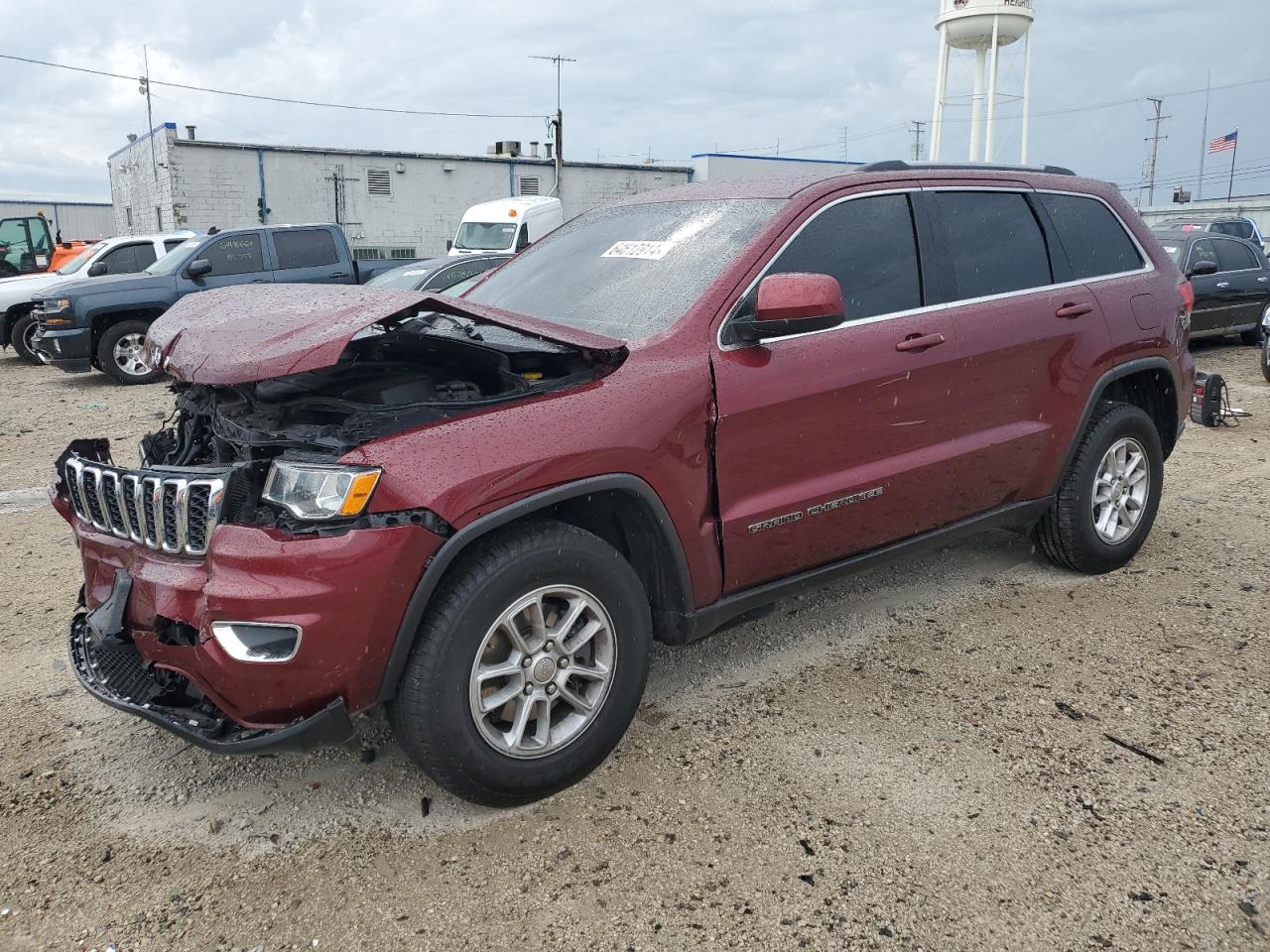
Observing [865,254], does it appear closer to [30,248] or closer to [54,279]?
[54,279]

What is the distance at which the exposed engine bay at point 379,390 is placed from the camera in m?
2.70

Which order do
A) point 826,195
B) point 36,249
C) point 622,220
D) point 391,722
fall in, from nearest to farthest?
point 391,722
point 826,195
point 622,220
point 36,249

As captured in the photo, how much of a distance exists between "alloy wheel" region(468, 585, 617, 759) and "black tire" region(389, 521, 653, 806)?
20 millimetres

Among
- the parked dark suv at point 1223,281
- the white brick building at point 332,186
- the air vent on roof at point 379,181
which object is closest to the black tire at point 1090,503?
the parked dark suv at point 1223,281

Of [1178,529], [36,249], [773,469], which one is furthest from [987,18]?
[773,469]

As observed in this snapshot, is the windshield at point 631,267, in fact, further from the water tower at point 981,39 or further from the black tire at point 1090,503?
the water tower at point 981,39

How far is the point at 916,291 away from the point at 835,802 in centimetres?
188

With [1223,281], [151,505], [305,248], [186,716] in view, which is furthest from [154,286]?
[1223,281]

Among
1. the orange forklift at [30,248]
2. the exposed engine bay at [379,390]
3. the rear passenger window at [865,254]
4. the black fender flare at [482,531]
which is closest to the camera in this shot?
the black fender flare at [482,531]

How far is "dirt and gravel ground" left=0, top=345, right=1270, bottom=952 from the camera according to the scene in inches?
95.4

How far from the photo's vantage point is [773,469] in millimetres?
3209

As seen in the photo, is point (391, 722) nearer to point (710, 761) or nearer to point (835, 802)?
point (710, 761)

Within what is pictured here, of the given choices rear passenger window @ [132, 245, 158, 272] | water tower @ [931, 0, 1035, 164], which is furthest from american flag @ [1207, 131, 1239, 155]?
rear passenger window @ [132, 245, 158, 272]

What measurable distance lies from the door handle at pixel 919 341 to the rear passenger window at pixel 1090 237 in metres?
1.06
